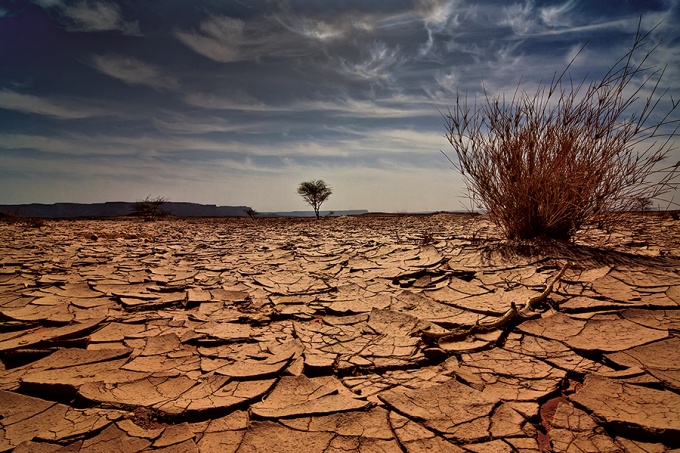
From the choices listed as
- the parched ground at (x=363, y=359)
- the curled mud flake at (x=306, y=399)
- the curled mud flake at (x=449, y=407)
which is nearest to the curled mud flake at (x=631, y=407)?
the parched ground at (x=363, y=359)

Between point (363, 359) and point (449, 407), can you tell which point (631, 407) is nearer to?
point (449, 407)

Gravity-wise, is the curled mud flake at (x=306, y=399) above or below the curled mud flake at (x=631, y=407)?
below

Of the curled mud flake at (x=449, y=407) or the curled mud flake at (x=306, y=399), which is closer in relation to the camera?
the curled mud flake at (x=449, y=407)

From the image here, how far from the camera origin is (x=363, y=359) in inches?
61.8

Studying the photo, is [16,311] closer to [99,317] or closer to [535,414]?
[99,317]

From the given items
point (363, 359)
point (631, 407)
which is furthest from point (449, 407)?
point (631, 407)

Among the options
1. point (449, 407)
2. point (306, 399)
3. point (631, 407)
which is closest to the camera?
point (631, 407)

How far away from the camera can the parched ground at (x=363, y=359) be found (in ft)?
3.51

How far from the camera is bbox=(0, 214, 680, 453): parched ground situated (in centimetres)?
107

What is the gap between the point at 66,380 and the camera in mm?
1372

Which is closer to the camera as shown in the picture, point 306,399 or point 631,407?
point 631,407

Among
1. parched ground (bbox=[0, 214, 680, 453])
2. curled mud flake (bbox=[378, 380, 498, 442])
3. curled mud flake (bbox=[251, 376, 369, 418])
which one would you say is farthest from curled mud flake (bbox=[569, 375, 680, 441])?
curled mud flake (bbox=[251, 376, 369, 418])

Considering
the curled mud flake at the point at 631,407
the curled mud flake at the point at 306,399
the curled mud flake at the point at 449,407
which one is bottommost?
the curled mud flake at the point at 306,399

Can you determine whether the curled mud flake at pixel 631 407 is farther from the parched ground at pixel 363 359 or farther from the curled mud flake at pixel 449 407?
the curled mud flake at pixel 449 407
